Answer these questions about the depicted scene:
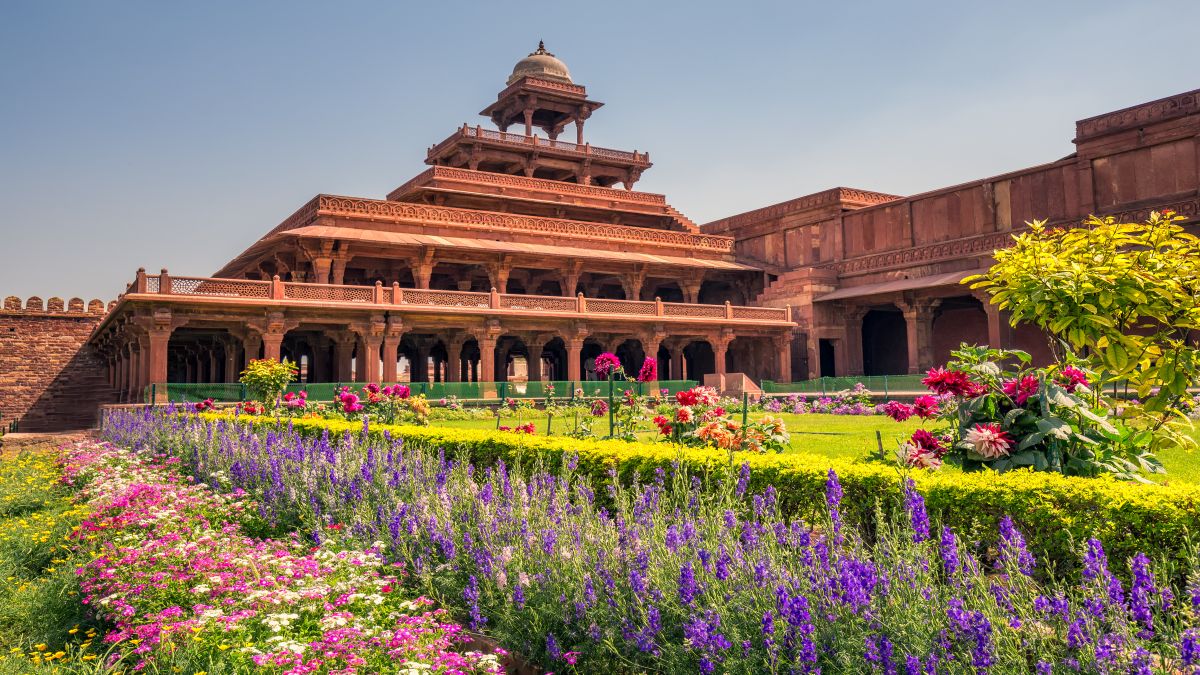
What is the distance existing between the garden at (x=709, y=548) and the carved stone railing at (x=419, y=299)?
15.3 m

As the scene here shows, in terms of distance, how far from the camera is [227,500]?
806 centimetres

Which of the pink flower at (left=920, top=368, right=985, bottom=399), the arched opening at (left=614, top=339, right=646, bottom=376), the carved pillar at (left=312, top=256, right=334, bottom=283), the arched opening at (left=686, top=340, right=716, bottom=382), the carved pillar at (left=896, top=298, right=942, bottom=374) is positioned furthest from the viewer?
the arched opening at (left=686, top=340, right=716, bottom=382)

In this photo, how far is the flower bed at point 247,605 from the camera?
4.01 m

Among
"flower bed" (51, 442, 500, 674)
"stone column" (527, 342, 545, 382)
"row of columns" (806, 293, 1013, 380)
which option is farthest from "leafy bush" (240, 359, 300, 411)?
"row of columns" (806, 293, 1013, 380)

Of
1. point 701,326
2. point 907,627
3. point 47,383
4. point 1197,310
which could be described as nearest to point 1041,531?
point 907,627

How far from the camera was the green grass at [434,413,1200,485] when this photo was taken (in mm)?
8241

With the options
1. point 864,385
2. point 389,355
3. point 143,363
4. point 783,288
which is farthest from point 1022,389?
point 783,288

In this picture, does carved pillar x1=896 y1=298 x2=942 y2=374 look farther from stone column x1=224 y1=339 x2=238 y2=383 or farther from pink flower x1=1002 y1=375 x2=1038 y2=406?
pink flower x1=1002 y1=375 x2=1038 y2=406

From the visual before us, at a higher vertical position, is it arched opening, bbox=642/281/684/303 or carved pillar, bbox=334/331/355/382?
arched opening, bbox=642/281/684/303

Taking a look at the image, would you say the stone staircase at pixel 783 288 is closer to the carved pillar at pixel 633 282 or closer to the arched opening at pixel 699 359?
the arched opening at pixel 699 359

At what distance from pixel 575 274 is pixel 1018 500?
91.5 ft

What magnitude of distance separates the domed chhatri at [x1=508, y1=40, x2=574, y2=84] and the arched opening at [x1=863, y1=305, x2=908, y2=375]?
18960mm

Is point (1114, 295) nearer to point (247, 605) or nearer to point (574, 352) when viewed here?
point (247, 605)

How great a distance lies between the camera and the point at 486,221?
102 feet
